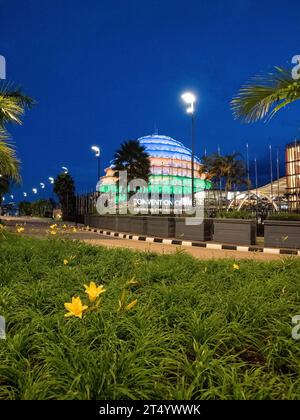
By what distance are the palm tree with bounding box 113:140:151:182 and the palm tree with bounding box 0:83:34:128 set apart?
109ft

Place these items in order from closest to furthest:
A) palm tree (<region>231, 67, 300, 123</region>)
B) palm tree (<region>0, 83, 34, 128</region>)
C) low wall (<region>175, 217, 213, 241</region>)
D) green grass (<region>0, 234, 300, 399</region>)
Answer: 1. green grass (<region>0, 234, 300, 399</region>)
2. palm tree (<region>231, 67, 300, 123</region>)
3. palm tree (<region>0, 83, 34, 128</region>)
4. low wall (<region>175, 217, 213, 241</region>)

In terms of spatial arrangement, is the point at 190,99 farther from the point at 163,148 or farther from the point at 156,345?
the point at 163,148

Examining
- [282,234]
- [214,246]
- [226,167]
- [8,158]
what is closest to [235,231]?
[214,246]

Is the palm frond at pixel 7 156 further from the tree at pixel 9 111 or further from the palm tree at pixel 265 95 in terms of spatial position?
the palm tree at pixel 265 95

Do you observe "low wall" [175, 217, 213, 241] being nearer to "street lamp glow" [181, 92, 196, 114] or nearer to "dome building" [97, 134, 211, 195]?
"street lamp glow" [181, 92, 196, 114]

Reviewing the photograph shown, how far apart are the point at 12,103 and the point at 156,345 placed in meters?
7.54

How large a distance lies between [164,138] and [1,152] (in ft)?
324

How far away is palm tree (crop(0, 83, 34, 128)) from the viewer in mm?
8562

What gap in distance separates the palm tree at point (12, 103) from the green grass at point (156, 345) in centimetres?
508

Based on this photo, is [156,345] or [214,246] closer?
[156,345]

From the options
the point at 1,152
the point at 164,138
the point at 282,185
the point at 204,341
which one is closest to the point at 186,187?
the point at 164,138

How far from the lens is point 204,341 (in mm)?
2877

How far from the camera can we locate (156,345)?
2768mm

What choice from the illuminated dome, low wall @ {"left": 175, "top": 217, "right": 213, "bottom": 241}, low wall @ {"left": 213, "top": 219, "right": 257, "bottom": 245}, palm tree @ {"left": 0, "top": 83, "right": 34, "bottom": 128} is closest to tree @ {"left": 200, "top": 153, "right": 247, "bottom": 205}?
the illuminated dome
